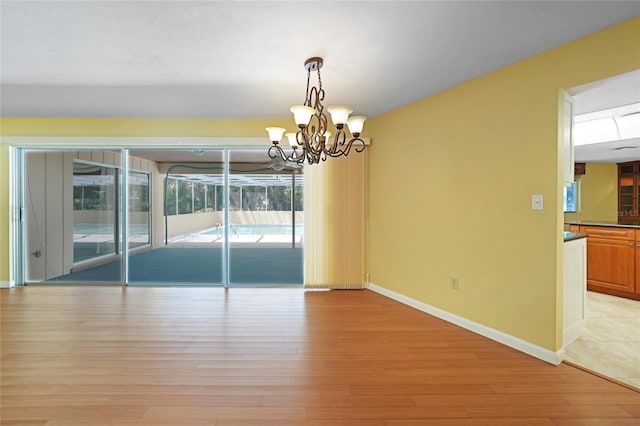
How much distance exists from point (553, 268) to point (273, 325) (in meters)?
2.43

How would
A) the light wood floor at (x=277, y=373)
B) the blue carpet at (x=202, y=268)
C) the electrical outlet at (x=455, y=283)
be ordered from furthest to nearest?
1. the blue carpet at (x=202, y=268)
2. the electrical outlet at (x=455, y=283)
3. the light wood floor at (x=277, y=373)

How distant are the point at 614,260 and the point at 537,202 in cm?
242

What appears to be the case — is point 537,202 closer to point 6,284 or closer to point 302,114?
point 302,114

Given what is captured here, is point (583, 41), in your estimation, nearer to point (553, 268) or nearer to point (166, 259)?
point (553, 268)

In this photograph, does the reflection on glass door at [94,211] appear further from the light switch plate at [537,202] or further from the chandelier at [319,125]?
the light switch plate at [537,202]

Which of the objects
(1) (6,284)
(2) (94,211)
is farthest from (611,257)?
(1) (6,284)

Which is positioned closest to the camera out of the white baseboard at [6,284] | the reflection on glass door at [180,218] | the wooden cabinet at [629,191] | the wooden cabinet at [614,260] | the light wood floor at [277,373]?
the light wood floor at [277,373]

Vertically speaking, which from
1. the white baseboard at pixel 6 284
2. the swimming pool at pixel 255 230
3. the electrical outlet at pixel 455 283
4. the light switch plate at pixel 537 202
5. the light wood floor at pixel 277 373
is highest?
the light switch plate at pixel 537 202

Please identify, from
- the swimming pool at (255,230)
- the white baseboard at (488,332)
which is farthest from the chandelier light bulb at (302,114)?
the swimming pool at (255,230)

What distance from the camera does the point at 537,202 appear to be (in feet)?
7.52

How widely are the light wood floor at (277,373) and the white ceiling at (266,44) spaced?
7.77ft

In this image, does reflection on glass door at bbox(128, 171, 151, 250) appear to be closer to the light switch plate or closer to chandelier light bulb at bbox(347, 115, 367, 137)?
chandelier light bulb at bbox(347, 115, 367, 137)

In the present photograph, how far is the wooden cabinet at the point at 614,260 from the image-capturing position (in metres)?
3.45

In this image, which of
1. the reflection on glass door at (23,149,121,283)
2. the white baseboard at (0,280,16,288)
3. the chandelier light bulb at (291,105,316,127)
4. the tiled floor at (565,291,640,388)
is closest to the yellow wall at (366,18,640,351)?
the tiled floor at (565,291,640,388)
